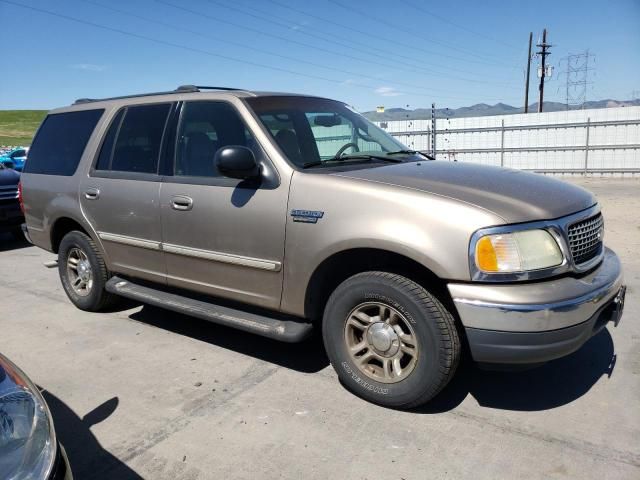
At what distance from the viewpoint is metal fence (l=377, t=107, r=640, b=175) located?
19109 millimetres

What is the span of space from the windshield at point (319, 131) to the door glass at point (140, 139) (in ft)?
3.03

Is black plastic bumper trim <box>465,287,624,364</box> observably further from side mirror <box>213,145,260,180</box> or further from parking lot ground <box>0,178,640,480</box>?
side mirror <box>213,145,260,180</box>

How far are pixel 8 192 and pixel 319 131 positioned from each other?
678 cm

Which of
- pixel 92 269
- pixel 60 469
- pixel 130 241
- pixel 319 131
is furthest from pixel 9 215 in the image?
pixel 60 469

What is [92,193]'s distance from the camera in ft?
15.4

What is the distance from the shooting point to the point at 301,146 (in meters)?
3.79

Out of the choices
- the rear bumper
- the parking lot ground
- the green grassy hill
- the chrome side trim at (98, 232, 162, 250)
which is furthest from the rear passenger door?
the green grassy hill

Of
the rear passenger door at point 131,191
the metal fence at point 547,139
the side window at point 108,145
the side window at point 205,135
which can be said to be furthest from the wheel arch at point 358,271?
the metal fence at point 547,139

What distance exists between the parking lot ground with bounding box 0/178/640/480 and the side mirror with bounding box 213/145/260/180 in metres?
1.43

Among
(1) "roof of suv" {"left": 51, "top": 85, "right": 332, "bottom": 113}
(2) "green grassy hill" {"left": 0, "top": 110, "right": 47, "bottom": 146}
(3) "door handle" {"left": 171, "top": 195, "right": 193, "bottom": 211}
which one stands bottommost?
(3) "door handle" {"left": 171, "top": 195, "right": 193, "bottom": 211}

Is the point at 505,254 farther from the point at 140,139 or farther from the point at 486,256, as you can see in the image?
the point at 140,139

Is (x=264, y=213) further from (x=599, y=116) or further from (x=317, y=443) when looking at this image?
(x=599, y=116)

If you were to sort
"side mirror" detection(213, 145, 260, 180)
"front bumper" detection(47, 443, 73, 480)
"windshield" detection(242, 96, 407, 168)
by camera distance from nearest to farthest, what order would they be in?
"front bumper" detection(47, 443, 73, 480)
"side mirror" detection(213, 145, 260, 180)
"windshield" detection(242, 96, 407, 168)

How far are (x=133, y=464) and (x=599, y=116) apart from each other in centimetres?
2085
